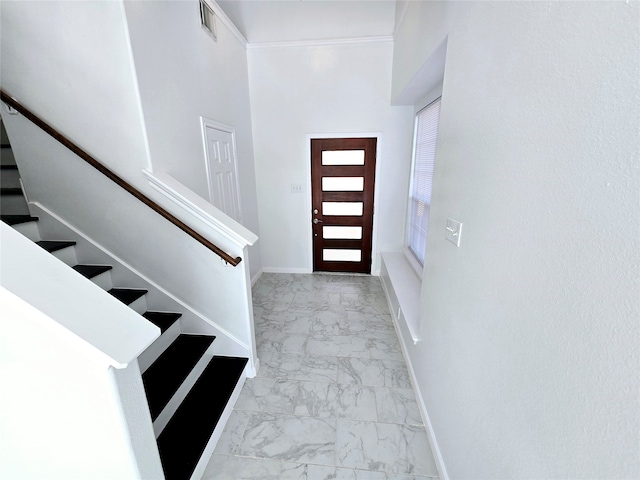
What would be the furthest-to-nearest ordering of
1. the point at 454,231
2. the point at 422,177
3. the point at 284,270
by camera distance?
the point at 284,270, the point at 422,177, the point at 454,231

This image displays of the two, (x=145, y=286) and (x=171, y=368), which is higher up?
(x=145, y=286)

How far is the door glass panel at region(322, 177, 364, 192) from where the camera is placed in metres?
3.52

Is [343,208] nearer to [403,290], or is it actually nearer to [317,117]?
[317,117]

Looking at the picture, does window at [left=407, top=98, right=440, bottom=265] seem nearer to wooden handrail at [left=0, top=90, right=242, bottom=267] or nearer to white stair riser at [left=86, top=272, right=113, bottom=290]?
wooden handrail at [left=0, top=90, right=242, bottom=267]

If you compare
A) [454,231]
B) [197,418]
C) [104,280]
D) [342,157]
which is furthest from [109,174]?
[342,157]

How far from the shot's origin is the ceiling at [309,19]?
2.58 m

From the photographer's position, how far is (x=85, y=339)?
0.59 m

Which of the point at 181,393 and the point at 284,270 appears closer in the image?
the point at 181,393

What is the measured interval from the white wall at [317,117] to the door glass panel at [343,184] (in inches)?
9.3

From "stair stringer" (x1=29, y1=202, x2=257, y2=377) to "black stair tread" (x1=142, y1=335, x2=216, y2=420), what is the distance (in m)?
0.06

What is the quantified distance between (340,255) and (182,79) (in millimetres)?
2787

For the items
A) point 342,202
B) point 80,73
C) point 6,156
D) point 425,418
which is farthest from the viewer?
point 342,202

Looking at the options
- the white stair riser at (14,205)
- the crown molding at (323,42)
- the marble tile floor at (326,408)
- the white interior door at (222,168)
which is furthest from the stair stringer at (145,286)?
the crown molding at (323,42)

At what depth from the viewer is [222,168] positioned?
2725 millimetres
